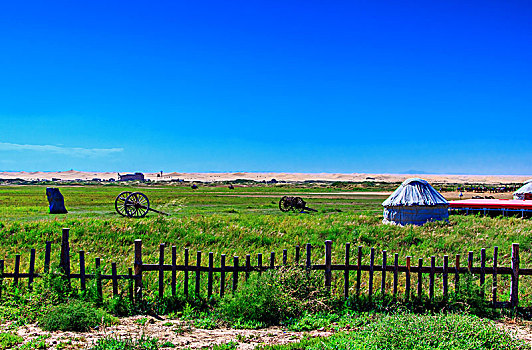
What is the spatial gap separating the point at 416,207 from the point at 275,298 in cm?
1759

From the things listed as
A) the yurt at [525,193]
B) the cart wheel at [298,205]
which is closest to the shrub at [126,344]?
the cart wheel at [298,205]

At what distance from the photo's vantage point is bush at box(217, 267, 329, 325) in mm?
6988

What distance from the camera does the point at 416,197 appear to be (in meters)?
23.0

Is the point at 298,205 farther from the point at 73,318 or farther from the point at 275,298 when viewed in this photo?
the point at 73,318

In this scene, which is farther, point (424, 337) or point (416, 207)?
point (416, 207)

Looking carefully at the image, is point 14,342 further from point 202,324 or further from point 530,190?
point 530,190

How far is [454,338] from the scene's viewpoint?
538 centimetres

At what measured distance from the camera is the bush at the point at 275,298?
6.99 metres

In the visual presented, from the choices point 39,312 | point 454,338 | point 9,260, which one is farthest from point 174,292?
point 9,260

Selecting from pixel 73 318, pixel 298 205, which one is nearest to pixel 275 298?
pixel 73 318

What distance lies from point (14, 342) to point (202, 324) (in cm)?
257

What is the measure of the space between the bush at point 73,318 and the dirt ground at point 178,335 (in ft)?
0.42

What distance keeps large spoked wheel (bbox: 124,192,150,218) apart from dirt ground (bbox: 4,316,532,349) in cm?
2060

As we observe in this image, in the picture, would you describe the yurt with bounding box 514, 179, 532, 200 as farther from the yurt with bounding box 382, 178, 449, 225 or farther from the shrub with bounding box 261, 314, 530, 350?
the shrub with bounding box 261, 314, 530, 350
